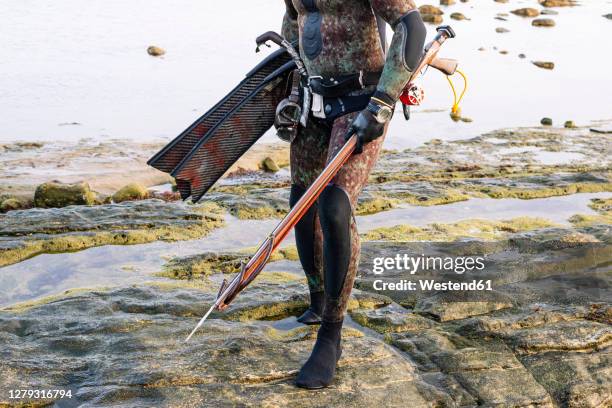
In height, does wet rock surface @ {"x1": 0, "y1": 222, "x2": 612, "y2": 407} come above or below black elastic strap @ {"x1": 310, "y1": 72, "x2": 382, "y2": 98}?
below

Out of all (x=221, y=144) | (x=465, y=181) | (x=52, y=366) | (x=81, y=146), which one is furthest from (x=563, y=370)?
(x=81, y=146)

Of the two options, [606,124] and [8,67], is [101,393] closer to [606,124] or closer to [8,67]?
[606,124]

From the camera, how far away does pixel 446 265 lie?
7.59 m

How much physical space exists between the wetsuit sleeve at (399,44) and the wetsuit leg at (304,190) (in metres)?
0.63

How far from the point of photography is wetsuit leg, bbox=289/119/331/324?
5.12m

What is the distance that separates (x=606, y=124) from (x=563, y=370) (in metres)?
13.4

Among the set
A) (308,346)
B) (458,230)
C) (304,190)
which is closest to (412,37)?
(304,190)

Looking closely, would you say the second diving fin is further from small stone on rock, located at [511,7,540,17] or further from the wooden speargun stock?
small stone on rock, located at [511,7,540,17]

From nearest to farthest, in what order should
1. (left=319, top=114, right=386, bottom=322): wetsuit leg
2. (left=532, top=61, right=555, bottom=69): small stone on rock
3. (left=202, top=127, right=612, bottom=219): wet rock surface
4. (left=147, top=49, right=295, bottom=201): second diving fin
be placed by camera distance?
(left=319, top=114, right=386, bottom=322): wetsuit leg
(left=147, top=49, right=295, bottom=201): second diving fin
(left=202, top=127, right=612, bottom=219): wet rock surface
(left=532, top=61, right=555, bottom=69): small stone on rock

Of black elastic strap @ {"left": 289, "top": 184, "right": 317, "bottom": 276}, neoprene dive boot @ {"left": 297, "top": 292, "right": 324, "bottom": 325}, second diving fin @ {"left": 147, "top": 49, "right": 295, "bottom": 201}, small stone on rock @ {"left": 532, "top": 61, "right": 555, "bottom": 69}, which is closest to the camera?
black elastic strap @ {"left": 289, "top": 184, "right": 317, "bottom": 276}

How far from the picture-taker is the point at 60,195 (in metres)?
10.1

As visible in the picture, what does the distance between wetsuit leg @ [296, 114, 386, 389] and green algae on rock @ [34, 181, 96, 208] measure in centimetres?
618

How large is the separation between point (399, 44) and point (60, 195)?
6751 mm

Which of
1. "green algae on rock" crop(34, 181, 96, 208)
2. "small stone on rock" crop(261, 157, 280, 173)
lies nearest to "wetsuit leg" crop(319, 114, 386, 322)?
"green algae on rock" crop(34, 181, 96, 208)
